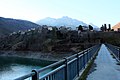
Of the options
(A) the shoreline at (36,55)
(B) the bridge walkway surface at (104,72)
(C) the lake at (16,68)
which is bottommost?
(C) the lake at (16,68)

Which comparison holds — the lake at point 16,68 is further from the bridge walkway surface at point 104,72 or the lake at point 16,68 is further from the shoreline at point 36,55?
the bridge walkway surface at point 104,72

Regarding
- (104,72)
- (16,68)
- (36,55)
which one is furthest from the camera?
(36,55)

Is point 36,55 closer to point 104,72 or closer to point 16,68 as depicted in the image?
point 16,68

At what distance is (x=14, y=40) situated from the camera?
553ft

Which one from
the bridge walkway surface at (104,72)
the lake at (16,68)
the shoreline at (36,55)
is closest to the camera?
the bridge walkway surface at (104,72)

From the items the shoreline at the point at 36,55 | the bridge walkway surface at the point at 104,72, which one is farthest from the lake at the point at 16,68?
the bridge walkway surface at the point at 104,72

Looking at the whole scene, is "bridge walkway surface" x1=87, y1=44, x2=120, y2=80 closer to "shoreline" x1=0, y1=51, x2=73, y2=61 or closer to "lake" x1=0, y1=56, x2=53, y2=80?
"lake" x1=0, y1=56, x2=53, y2=80

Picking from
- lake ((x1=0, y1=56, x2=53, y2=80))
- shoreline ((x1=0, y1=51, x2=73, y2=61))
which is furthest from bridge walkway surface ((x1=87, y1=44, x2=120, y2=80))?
shoreline ((x1=0, y1=51, x2=73, y2=61))

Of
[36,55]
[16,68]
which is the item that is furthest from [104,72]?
[36,55]

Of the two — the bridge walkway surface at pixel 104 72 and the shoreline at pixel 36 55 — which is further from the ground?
the bridge walkway surface at pixel 104 72

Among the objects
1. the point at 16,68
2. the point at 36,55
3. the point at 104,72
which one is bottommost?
the point at 16,68

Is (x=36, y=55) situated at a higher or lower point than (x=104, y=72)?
lower

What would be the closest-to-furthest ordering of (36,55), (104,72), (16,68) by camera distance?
1. (104,72)
2. (16,68)
3. (36,55)

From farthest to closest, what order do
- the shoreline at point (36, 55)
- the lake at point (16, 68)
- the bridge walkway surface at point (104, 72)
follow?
the shoreline at point (36, 55)
the lake at point (16, 68)
the bridge walkway surface at point (104, 72)
